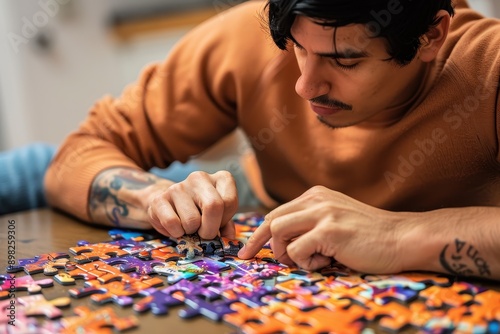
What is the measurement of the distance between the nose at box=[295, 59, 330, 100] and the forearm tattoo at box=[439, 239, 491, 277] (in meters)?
0.43

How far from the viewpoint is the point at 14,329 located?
87 centimetres

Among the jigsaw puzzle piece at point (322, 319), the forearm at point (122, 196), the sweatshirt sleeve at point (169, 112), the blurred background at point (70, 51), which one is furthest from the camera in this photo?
the blurred background at point (70, 51)

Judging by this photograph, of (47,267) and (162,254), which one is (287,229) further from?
(47,267)

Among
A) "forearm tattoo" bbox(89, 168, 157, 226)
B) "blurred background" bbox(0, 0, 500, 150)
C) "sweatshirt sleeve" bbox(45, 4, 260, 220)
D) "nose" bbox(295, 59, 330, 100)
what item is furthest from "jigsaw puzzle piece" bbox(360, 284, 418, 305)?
"blurred background" bbox(0, 0, 500, 150)

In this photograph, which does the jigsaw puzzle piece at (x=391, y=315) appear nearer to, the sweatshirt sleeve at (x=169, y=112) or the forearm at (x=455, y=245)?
the forearm at (x=455, y=245)

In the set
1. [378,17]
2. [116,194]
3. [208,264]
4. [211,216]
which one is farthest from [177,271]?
[378,17]

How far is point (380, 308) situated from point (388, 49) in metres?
0.60

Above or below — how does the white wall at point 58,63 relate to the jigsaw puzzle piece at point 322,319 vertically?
above

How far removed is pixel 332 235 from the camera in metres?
1.06

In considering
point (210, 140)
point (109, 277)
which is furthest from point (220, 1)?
point (109, 277)

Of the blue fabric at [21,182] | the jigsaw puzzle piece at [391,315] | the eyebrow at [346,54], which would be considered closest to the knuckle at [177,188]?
the eyebrow at [346,54]

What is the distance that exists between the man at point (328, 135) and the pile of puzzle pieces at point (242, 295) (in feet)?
0.18

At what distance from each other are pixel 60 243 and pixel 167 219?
306mm

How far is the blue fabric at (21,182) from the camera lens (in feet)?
6.25
